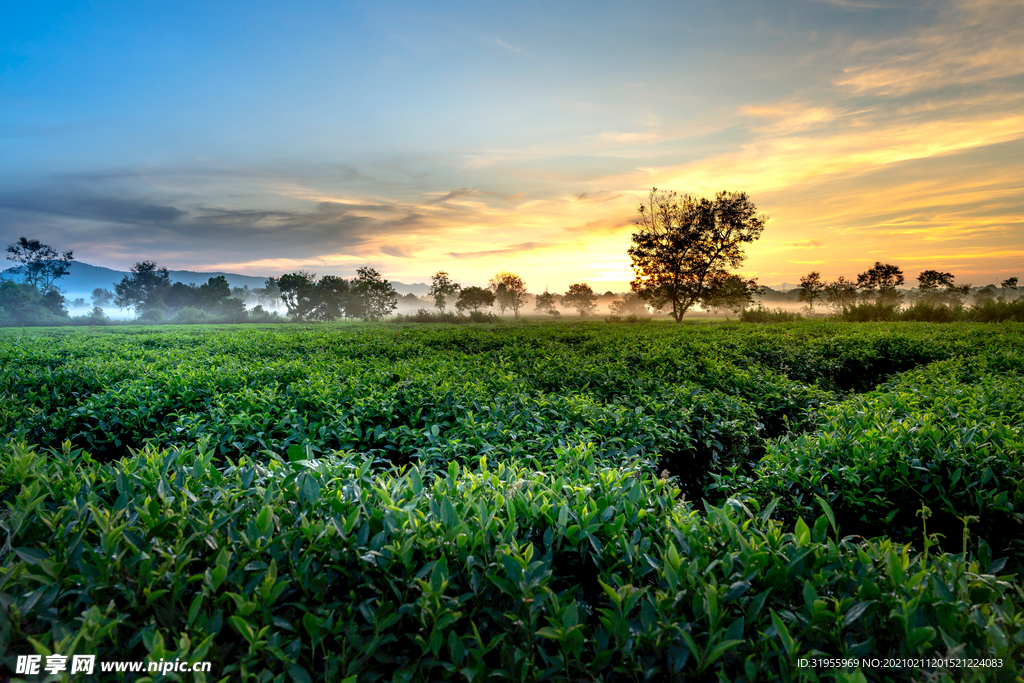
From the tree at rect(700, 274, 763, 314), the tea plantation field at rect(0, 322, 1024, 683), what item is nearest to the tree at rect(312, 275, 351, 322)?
the tree at rect(700, 274, 763, 314)

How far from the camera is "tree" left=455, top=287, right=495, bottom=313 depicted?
76562 mm

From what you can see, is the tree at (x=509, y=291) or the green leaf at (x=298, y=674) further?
the tree at (x=509, y=291)

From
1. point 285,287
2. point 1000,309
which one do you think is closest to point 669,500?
point 1000,309

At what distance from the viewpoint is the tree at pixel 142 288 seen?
61.0m

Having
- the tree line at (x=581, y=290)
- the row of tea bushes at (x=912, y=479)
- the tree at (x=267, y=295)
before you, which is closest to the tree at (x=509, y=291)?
the tree line at (x=581, y=290)

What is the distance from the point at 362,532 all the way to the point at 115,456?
4589 mm

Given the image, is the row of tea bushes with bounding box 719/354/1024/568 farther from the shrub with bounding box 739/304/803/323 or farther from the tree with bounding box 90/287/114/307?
the tree with bounding box 90/287/114/307

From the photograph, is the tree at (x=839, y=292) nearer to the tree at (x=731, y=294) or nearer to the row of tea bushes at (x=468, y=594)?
the tree at (x=731, y=294)

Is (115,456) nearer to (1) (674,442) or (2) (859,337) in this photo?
(1) (674,442)

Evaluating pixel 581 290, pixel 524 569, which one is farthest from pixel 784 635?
pixel 581 290

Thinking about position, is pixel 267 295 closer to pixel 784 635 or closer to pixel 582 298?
pixel 582 298

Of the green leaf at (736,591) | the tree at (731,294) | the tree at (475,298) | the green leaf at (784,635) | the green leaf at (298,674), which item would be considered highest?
the tree at (475,298)

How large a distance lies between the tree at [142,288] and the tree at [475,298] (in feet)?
137

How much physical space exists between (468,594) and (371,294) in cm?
6888
